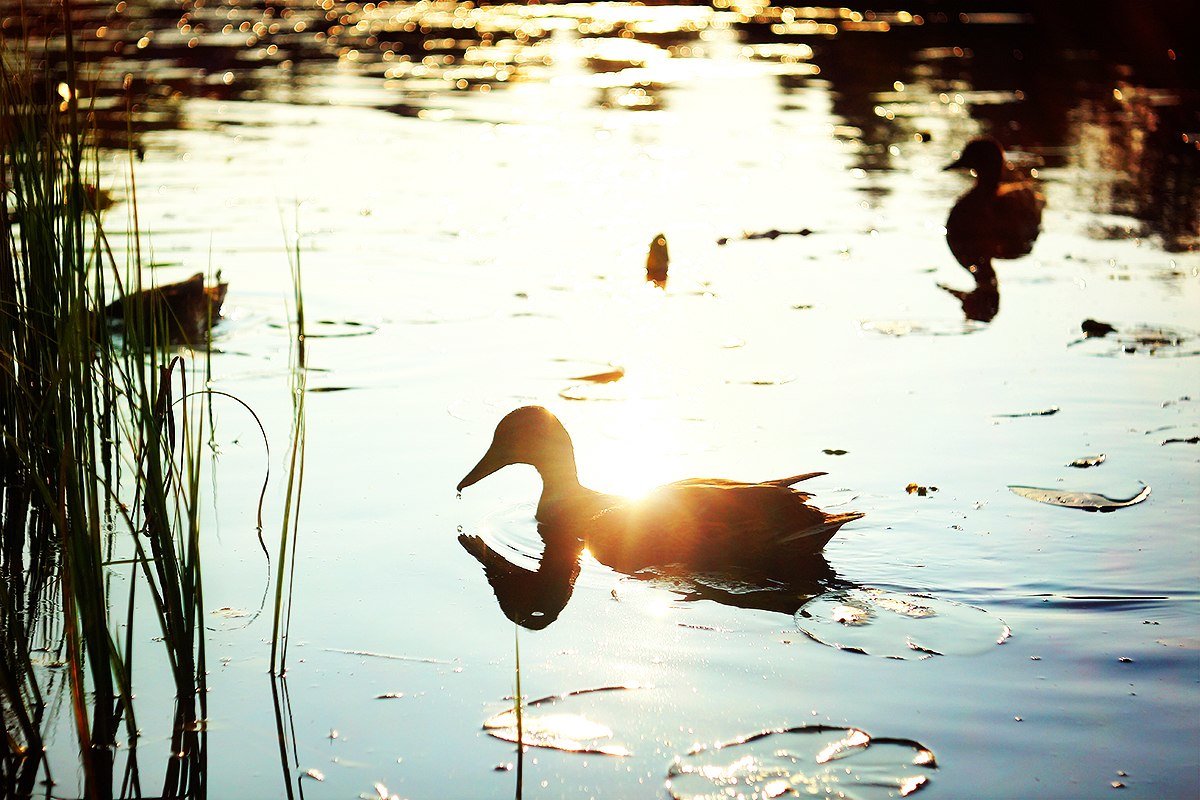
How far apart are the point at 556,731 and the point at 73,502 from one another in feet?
5.19

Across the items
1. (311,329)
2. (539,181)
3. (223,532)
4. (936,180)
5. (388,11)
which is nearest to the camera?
(223,532)

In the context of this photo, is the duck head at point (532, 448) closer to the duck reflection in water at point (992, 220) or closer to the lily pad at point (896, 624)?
the lily pad at point (896, 624)

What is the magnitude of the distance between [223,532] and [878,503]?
293 centimetres

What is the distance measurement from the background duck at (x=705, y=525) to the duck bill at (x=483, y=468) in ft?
1.28

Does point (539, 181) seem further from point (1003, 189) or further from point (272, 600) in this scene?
point (272, 600)

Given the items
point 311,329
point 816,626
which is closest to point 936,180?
point 311,329

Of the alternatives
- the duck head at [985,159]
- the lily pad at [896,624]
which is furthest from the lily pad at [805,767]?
the duck head at [985,159]

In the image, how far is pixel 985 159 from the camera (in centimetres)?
1459

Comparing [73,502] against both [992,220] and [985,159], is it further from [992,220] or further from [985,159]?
[985,159]

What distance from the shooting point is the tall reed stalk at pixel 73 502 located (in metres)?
4.17

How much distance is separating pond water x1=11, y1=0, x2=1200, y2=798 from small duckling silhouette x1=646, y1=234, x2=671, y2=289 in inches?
4.8

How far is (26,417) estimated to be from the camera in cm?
567

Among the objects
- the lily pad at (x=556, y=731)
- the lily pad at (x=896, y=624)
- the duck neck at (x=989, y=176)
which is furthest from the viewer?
the duck neck at (x=989, y=176)

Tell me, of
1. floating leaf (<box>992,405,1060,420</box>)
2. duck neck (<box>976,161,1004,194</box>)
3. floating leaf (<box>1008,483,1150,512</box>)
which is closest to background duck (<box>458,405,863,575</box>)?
floating leaf (<box>1008,483,1150,512</box>)
